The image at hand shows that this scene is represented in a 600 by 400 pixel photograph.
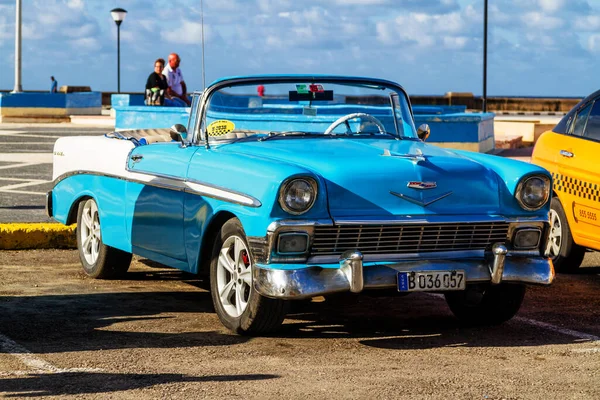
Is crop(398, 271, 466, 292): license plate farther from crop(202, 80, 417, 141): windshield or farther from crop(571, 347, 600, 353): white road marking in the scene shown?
crop(202, 80, 417, 141): windshield

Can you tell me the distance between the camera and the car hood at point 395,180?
652cm

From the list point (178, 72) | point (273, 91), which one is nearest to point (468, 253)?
point (273, 91)

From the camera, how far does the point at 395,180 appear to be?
21.8ft

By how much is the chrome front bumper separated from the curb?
14.1 feet

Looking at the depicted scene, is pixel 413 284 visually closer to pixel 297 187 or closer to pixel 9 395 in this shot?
pixel 297 187

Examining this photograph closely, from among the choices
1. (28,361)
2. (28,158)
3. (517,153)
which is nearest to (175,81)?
(28,158)

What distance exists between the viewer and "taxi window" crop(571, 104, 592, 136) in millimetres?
9188

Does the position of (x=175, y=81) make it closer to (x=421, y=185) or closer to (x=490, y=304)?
(x=490, y=304)

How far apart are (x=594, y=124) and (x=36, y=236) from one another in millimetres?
4735

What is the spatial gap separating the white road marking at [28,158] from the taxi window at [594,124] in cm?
1153

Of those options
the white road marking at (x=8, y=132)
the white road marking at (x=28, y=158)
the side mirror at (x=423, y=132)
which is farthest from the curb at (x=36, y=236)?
the white road marking at (x=8, y=132)

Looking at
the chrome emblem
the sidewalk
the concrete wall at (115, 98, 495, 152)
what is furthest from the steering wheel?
the sidewalk

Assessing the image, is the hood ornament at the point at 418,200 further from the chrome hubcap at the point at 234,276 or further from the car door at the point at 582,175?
the car door at the point at 582,175

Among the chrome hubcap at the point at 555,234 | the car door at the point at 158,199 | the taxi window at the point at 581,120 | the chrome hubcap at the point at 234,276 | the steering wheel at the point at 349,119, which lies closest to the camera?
the chrome hubcap at the point at 234,276
